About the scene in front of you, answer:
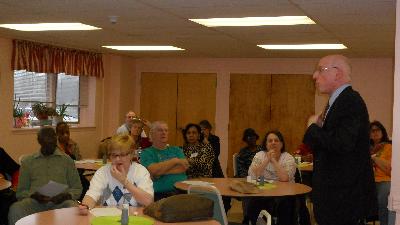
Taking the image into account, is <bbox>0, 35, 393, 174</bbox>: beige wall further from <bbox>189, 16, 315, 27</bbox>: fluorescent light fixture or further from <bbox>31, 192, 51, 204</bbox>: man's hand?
<bbox>31, 192, 51, 204</bbox>: man's hand

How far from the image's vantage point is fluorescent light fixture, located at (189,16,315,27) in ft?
19.1

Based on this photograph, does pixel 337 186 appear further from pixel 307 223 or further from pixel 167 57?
pixel 167 57

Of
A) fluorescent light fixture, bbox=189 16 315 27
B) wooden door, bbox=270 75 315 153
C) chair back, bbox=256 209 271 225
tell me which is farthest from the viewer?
wooden door, bbox=270 75 315 153

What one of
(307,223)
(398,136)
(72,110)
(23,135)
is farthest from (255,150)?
(72,110)

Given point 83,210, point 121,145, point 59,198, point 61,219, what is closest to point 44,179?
point 59,198

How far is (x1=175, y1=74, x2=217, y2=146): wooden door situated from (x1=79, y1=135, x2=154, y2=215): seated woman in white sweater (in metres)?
7.09

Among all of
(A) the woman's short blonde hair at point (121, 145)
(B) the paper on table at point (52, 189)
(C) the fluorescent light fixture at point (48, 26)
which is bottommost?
(B) the paper on table at point (52, 189)

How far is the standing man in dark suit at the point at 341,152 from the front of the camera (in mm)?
2674

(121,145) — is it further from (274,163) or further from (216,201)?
(274,163)

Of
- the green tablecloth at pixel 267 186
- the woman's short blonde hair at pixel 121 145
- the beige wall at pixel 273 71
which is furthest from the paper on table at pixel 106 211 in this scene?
the beige wall at pixel 273 71

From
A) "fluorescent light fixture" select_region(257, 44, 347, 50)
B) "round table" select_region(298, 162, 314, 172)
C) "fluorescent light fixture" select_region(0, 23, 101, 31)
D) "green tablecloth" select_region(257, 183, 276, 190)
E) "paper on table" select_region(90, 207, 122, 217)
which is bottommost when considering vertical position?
"round table" select_region(298, 162, 314, 172)

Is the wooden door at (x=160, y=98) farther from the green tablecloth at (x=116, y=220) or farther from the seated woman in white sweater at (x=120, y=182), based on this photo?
the green tablecloth at (x=116, y=220)

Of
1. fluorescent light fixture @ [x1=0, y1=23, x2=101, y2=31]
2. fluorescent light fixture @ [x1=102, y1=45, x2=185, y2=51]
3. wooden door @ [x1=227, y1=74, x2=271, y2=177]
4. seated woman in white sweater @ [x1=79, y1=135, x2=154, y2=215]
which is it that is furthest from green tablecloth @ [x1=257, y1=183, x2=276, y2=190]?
wooden door @ [x1=227, y1=74, x2=271, y2=177]

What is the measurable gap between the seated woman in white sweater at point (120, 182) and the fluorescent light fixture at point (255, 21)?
2.57 metres
